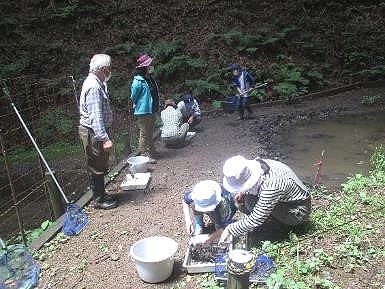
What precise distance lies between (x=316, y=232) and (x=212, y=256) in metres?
1.18

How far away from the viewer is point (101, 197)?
20.1 ft

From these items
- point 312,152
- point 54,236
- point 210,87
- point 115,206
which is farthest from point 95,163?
point 210,87

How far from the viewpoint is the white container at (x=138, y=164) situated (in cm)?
719

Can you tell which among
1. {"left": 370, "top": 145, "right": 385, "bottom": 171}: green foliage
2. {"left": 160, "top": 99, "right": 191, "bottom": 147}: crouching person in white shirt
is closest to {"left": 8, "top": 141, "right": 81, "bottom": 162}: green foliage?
{"left": 160, "top": 99, "right": 191, "bottom": 147}: crouching person in white shirt

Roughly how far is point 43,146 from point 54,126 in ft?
2.27

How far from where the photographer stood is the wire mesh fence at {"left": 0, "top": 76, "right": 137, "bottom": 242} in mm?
7832

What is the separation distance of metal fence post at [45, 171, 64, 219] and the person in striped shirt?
2.70 m

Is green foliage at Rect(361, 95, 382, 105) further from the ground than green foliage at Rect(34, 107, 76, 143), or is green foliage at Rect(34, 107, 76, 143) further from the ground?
green foliage at Rect(34, 107, 76, 143)

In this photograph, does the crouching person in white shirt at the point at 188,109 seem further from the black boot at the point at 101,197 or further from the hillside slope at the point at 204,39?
the black boot at the point at 101,197

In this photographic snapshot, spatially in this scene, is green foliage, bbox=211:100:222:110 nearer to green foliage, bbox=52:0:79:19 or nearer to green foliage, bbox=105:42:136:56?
green foliage, bbox=105:42:136:56

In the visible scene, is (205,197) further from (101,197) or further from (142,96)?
(142,96)

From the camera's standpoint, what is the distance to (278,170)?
4.30 metres

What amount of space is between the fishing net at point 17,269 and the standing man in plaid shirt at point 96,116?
1641mm

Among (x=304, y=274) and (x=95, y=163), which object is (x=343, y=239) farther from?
(x=95, y=163)
